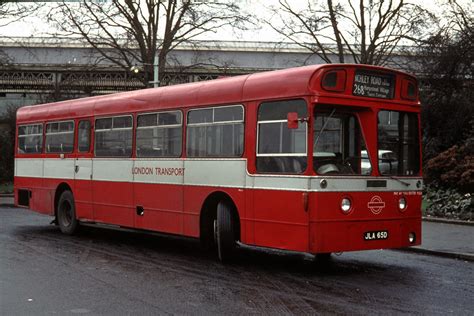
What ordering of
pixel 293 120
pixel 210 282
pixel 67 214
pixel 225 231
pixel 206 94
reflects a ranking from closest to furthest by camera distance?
1. pixel 210 282
2. pixel 293 120
3. pixel 225 231
4. pixel 206 94
5. pixel 67 214

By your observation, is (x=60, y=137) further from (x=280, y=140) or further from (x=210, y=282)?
(x=210, y=282)

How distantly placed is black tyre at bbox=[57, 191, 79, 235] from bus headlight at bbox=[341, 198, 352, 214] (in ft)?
24.4

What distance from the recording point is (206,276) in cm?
990

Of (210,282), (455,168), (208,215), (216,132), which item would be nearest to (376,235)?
(210,282)

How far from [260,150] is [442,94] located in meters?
17.0

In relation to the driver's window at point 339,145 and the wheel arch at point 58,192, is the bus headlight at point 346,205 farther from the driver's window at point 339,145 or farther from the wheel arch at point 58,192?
the wheel arch at point 58,192

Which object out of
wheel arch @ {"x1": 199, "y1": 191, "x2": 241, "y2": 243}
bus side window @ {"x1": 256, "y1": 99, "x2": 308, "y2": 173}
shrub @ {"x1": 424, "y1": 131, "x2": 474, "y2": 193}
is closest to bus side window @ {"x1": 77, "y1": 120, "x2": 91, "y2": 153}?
wheel arch @ {"x1": 199, "y1": 191, "x2": 241, "y2": 243}

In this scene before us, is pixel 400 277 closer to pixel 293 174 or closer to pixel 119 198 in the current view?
pixel 293 174

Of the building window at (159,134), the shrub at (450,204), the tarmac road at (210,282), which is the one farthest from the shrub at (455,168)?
the building window at (159,134)

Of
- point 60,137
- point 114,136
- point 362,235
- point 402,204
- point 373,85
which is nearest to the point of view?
point 362,235

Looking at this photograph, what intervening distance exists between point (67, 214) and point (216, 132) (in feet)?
19.3

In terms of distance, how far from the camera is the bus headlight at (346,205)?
973 cm

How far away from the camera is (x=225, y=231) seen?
10.9 m

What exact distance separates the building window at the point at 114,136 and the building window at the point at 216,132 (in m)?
2.03
